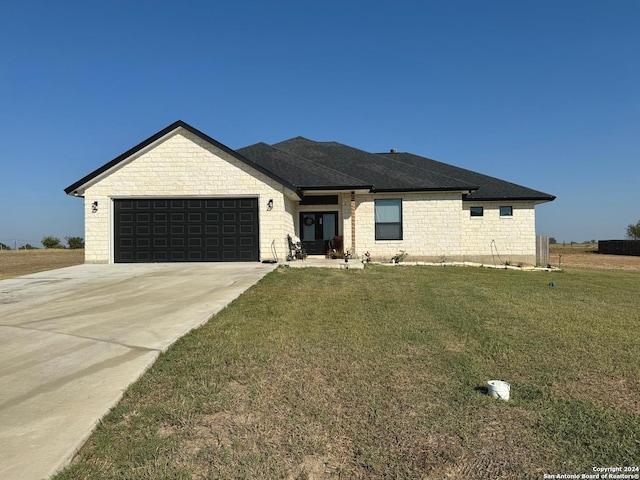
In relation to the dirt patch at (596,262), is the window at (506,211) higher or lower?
higher

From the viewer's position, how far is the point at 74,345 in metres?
4.71

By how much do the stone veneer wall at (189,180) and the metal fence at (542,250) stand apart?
12920 mm

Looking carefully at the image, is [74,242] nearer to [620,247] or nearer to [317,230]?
[317,230]

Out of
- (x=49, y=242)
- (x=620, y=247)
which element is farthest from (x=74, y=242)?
(x=620, y=247)

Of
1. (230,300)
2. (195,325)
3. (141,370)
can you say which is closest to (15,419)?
(141,370)

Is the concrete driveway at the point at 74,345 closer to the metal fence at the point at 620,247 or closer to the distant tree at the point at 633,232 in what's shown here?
the metal fence at the point at 620,247

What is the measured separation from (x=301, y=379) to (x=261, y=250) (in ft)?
37.6

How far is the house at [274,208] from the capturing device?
586 inches

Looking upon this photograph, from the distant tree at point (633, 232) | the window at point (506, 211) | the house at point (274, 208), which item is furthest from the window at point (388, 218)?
the distant tree at point (633, 232)

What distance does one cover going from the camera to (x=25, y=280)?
35.7ft

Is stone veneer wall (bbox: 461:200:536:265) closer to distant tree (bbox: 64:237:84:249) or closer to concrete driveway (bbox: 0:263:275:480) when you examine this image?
concrete driveway (bbox: 0:263:275:480)

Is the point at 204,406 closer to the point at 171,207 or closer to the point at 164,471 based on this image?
the point at 164,471

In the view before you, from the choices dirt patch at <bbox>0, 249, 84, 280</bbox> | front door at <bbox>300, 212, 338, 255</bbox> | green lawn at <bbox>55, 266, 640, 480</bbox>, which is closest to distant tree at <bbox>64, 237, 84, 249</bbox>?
dirt patch at <bbox>0, 249, 84, 280</bbox>

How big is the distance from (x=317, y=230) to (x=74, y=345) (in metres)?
14.1
